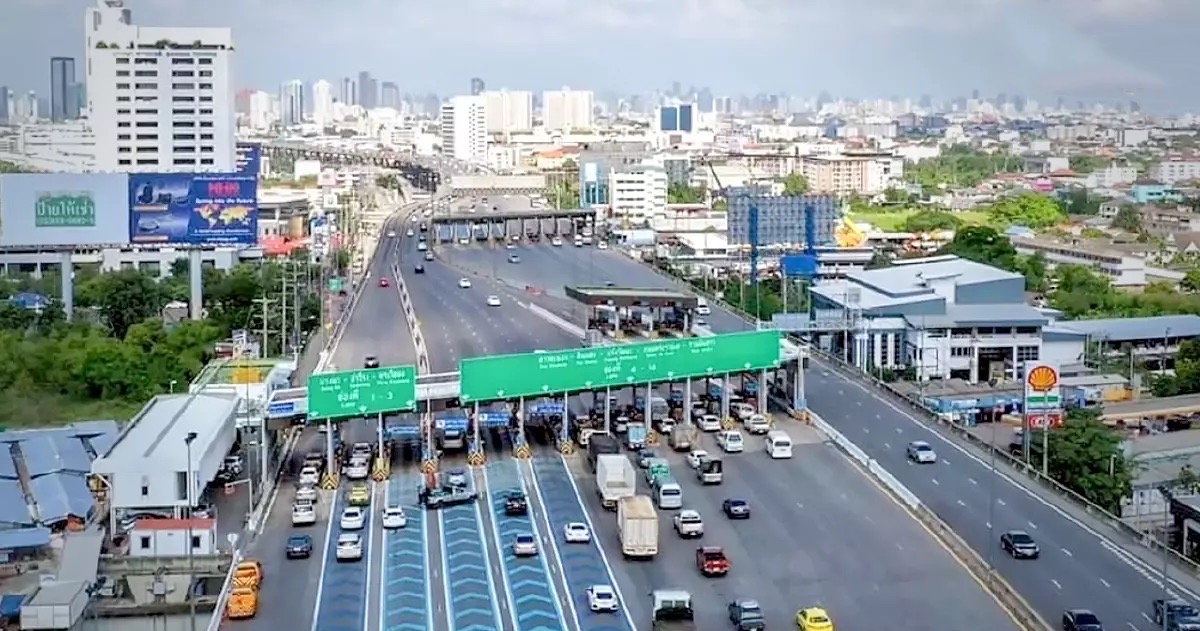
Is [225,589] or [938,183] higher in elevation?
[938,183]

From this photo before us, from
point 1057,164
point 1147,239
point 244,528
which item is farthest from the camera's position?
point 1057,164

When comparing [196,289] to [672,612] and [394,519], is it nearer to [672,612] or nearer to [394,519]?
[394,519]

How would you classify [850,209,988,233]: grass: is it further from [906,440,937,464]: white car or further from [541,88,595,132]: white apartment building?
[541,88,595,132]: white apartment building

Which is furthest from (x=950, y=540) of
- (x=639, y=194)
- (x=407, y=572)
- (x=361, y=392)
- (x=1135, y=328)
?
(x=639, y=194)

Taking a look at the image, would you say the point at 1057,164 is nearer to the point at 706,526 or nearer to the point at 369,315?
the point at 369,315

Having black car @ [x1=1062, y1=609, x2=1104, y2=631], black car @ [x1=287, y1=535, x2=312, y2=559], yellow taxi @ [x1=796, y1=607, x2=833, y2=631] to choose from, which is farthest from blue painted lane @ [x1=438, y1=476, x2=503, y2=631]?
black car @ [x1=1062, y1=609, x2=1104, y2=631]

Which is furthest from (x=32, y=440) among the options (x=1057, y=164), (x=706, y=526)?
(x=1057, y=164)
